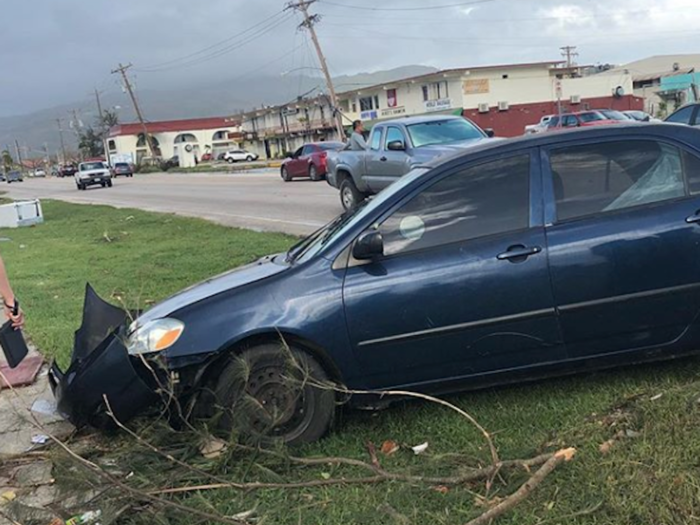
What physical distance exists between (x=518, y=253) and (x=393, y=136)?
28.7ft

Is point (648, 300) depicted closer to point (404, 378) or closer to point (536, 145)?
point (536, 145)

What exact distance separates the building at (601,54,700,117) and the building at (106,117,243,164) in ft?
173

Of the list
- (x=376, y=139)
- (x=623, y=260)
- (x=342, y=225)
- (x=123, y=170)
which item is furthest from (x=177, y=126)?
(x=623, y=260)

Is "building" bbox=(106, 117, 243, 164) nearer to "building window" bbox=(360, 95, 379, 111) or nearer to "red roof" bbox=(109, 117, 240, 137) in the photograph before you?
"red roof" bbox=(109, 117, 240, 137)

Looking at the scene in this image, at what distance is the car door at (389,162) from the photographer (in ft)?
38.5

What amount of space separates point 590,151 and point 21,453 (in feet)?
12.7

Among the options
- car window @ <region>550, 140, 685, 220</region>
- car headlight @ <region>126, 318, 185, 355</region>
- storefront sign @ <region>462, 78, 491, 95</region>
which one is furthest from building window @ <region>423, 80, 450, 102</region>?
car headlight @ <region>126, 318, 185, 355</region>

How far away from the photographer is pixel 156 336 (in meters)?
3.83

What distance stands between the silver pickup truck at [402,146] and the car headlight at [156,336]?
7.14m

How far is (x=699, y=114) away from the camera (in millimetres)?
13664

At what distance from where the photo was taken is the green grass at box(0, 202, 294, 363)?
762cm

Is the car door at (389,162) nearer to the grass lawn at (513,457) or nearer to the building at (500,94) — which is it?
the grass lawn at (513,457)

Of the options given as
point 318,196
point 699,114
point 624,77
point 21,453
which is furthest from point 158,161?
point 21,453

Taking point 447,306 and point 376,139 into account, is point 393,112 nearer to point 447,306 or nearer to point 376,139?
point 376,139
